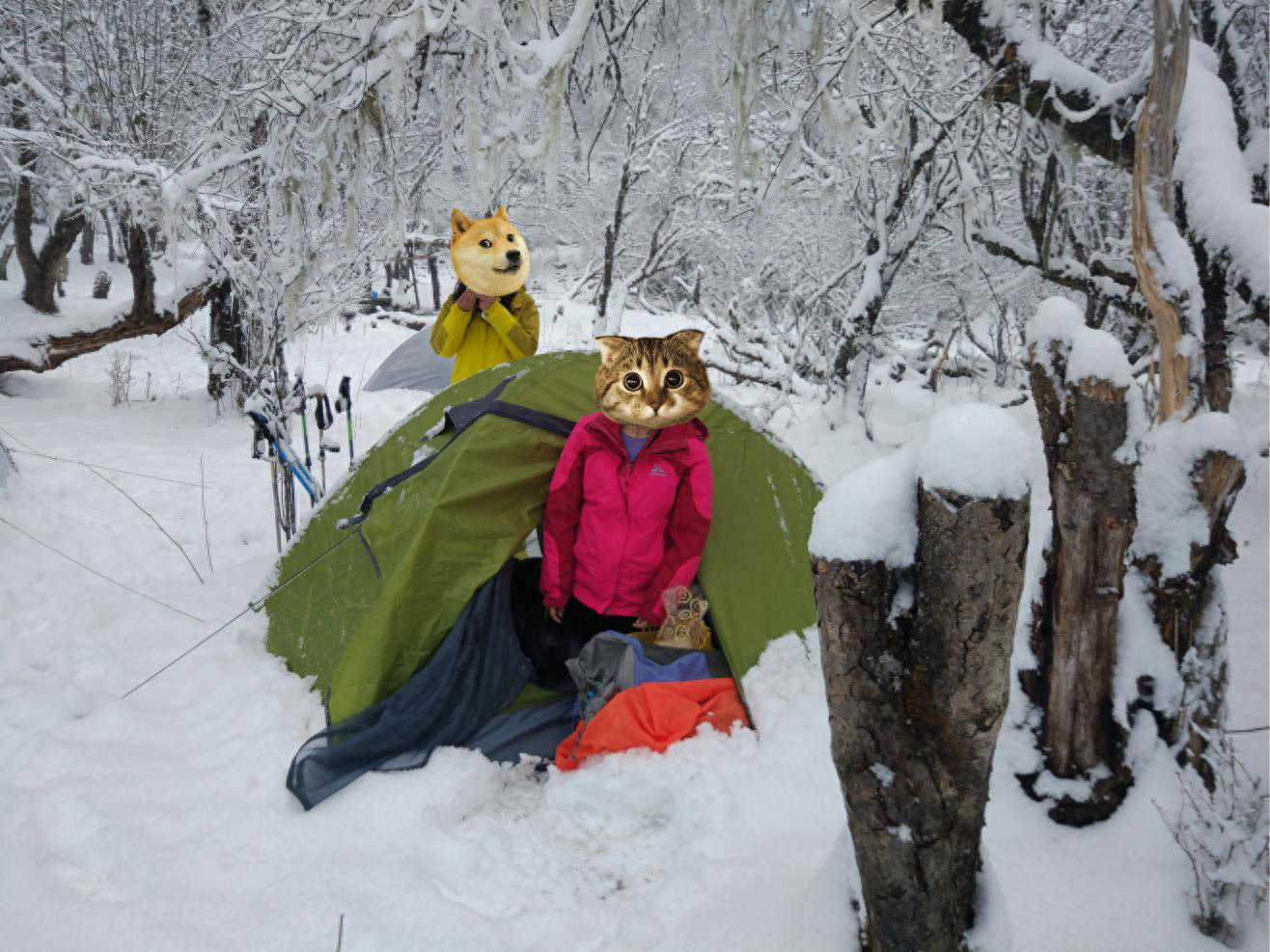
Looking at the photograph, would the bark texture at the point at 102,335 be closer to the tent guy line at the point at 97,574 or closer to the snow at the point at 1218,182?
the tent guy line at the point at 97,574

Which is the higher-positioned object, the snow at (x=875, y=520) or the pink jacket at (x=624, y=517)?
the snow at (x=875, y=520)

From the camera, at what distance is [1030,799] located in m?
1.71

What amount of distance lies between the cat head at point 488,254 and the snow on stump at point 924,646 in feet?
8.77

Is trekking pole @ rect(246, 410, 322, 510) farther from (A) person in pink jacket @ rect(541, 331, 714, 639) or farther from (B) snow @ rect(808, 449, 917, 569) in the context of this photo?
(B) snow @ rect(808, 449, 917, 569)

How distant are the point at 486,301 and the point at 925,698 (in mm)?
3059

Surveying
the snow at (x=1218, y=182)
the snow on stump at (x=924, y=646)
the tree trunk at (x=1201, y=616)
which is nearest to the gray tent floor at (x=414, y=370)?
the snow at (x=1218, y=182)

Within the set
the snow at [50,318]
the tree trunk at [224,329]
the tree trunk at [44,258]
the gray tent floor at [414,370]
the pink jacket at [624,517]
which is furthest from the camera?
the gray tent floor at [414,370]

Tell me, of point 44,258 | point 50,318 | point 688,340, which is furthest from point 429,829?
point 44,258

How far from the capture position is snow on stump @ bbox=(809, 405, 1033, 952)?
3.46ft

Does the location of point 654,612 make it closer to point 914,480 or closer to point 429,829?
point 429,829

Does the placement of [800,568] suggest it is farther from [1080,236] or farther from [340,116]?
[1080,236]

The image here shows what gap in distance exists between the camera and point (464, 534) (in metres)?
2.75

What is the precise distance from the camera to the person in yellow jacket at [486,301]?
136 inches

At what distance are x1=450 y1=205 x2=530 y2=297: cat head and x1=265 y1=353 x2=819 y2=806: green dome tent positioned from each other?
2.08 feet
